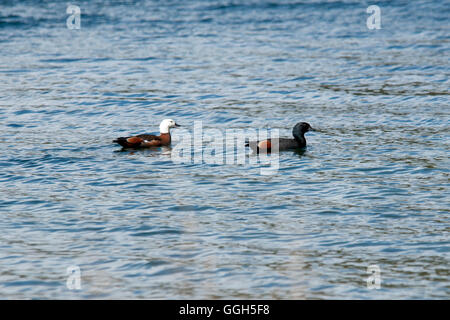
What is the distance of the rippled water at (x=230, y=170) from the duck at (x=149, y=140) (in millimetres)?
325

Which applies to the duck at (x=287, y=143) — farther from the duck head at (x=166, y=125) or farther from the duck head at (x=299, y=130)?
the duck head at (x=166, y=125)

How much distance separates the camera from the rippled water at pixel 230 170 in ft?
33.6

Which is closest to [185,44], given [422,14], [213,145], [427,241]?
[422,14]

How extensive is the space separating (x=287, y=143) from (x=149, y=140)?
3034 mm

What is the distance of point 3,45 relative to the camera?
32.4 metres

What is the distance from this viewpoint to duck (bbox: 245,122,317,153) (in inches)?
655

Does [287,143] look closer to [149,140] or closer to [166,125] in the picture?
[166,125]

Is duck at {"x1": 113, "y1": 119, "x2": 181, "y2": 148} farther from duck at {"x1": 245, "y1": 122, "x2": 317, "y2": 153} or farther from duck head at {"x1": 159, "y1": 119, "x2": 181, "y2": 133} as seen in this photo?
duck at {"x1": 245, "y1": 122, "x2": 317, "y2": 153}

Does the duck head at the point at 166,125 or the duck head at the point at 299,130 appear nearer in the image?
the duck head at the point at 299,130

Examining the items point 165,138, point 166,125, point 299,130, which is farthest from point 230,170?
point 166,125

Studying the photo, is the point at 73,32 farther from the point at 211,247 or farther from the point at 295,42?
the point at 211,247

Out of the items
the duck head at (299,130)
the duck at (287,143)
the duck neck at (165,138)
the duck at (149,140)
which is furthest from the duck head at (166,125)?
the duck head at (299,130)

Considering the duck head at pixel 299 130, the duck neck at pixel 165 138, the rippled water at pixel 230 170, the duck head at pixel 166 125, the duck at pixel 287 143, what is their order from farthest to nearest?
the duck head at pixel 166 125, the duck neck at pixel 165 138, the duck head at pixel 299 130, the duck at pixel 287 143, the rippled water at pixel 230 170

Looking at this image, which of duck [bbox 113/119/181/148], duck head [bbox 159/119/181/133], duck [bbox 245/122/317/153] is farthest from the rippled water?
duck head [bbox 159/119/181/133]
